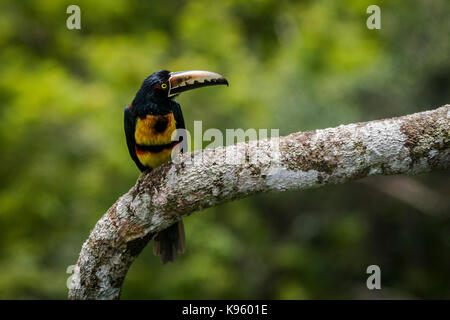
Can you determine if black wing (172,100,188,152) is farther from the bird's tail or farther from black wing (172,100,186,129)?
the bird's tail

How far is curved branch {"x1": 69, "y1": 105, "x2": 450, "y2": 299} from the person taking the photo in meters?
2.22

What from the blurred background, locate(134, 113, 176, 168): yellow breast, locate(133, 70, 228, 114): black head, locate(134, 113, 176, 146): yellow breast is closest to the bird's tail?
locate(134, 113, 176, 168): yellow breast

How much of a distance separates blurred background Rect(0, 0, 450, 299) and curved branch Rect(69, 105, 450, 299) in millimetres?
3239

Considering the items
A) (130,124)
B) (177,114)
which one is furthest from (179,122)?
(130,124)

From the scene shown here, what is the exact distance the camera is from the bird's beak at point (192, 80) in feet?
9.21

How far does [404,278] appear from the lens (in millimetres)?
6141

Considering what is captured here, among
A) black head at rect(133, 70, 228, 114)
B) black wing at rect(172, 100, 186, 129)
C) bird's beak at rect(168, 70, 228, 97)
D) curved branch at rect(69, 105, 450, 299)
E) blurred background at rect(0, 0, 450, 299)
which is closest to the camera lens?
curved branch at rect(69, 105, 450, 299)

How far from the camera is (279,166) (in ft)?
7.52

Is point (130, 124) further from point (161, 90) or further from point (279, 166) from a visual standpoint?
point (279, 166)

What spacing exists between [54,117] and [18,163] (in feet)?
3.20

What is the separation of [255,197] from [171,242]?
3674 millimetres

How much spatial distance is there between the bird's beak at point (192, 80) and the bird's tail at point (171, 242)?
1039 millimetres

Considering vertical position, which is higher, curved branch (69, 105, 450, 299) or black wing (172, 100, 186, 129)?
black wing (172, 100, 186, 129)
